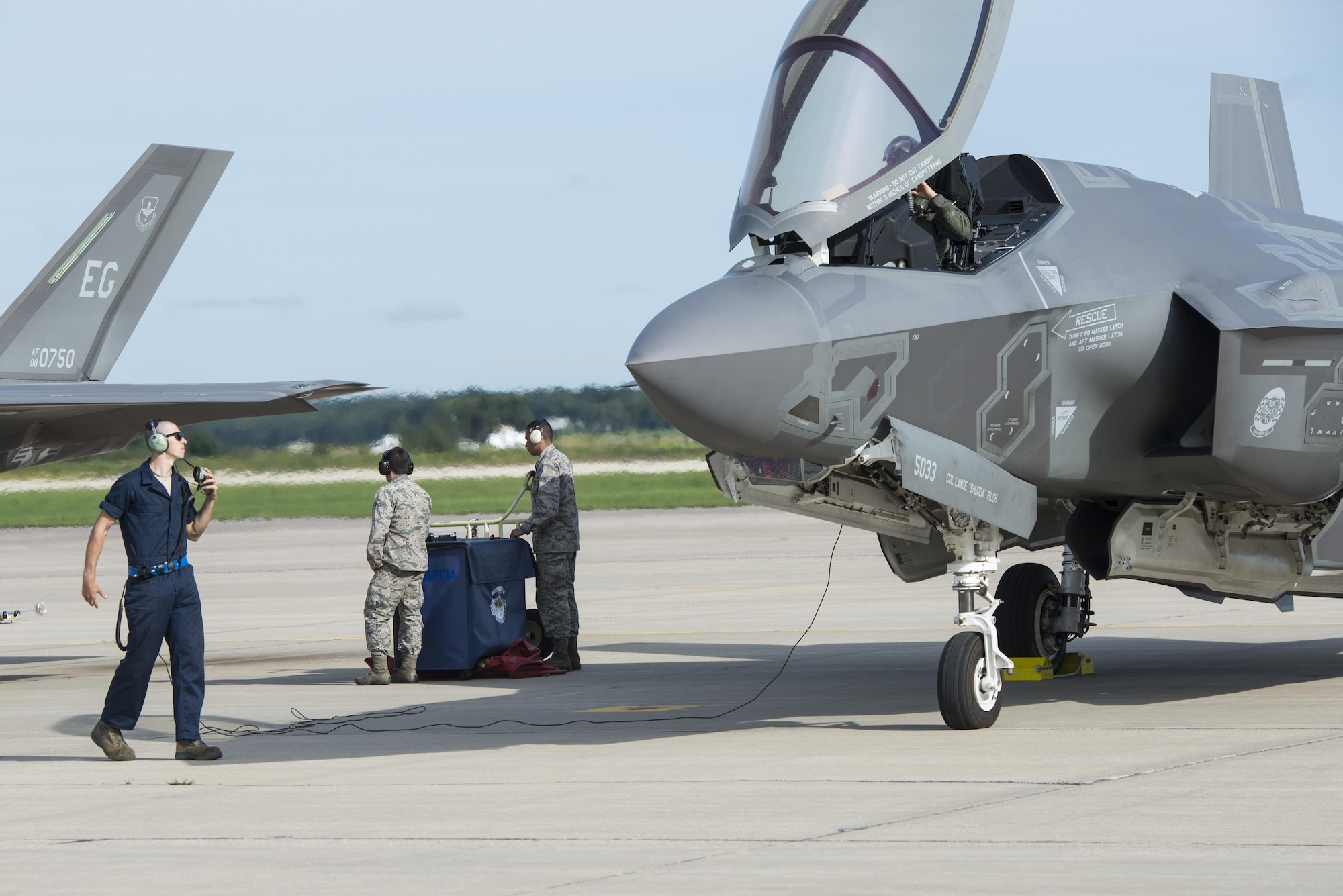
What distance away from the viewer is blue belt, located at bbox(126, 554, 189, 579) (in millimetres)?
9500

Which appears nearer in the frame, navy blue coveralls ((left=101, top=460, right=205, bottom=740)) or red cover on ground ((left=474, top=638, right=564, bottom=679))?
navy blue coveralls ((left=101, top=460, right=205, bottom=740))

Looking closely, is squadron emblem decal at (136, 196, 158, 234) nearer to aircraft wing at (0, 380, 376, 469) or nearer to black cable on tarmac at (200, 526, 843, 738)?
aircraft wing at (0, 380, 376, 469)

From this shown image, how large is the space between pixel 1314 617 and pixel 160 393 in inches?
509

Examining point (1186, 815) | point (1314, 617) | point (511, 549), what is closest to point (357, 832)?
point (1186, 815)

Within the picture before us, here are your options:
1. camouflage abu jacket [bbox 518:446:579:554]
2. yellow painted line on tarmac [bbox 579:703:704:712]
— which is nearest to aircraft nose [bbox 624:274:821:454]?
yellow painted line on tarmac [bbox 579:703:704:712]

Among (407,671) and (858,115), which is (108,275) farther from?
(858,115)

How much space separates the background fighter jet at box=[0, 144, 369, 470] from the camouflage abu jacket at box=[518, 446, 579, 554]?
258 cm

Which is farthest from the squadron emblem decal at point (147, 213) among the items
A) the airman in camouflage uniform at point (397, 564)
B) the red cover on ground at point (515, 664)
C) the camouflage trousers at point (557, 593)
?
the red cover on ground at point (515, 664)

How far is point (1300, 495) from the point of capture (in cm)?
1035

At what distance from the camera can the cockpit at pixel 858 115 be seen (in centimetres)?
900

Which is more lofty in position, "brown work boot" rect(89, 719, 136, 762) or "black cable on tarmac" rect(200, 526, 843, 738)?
"brown work boot" rect(89, 719, 136, 762)

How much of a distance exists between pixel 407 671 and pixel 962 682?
19.8 feet

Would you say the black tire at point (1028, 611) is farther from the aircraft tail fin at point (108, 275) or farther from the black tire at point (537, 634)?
the aircraft tail fin at point (108, 275)

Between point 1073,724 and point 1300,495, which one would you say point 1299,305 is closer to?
point 1300,495
